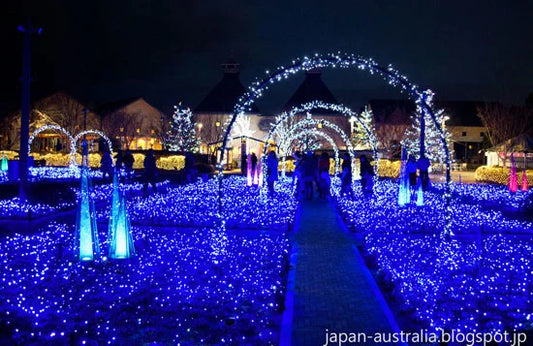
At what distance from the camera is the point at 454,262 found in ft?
29.2

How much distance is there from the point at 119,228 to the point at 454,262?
581 cm

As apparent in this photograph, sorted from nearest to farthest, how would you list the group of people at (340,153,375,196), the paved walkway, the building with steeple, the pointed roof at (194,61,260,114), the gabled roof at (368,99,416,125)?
1. the paved walkway
2. the group of people at (340,153,375,196)
3. the gabled roof at (368,99,416,125)
4. the building with steeple
5. the pointed roof at (194,61,260,114)

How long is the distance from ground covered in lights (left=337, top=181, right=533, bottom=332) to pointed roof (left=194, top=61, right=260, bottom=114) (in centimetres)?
4530

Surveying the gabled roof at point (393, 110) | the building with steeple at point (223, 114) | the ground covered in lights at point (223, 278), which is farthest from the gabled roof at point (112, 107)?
the ground covered in lights at point (223, 278)

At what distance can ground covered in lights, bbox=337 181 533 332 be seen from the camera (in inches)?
247

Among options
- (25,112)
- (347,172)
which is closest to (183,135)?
(347,172)

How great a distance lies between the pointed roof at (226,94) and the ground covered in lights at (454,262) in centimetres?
4530

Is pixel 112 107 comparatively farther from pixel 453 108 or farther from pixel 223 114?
pixel 453 108

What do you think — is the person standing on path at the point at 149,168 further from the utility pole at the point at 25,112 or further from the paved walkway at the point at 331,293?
the paved walkway at the point at 331,293

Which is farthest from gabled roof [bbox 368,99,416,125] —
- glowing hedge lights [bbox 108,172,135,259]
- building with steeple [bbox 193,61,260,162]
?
glowing hedge lights [bbox 108,172,135,259]

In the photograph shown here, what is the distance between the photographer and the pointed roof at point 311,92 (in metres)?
60.8

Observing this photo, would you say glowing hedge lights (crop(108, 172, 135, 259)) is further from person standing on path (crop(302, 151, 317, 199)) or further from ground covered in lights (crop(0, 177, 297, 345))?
person standing on path (crop(302, 151, 317, 199))

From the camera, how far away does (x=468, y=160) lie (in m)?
64.8

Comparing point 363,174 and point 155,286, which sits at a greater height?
point 363,174
